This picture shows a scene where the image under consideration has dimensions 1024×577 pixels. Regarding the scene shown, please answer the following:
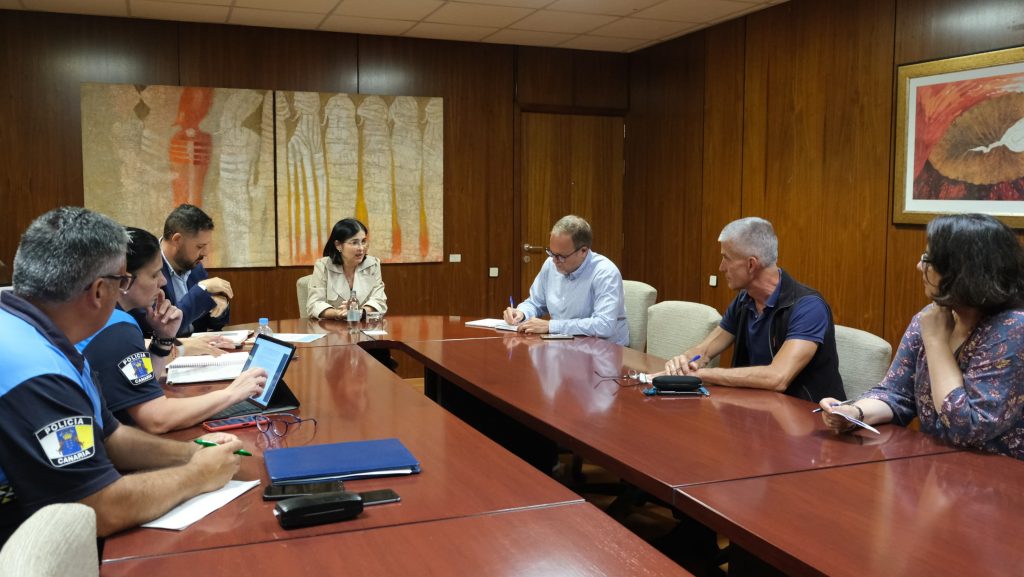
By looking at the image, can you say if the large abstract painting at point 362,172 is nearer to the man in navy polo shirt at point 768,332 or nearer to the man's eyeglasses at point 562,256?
the man's eyeglasses at point 562,256

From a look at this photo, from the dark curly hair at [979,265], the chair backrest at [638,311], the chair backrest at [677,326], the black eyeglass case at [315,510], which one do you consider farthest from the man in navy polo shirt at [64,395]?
the chair backrest at [638,311]

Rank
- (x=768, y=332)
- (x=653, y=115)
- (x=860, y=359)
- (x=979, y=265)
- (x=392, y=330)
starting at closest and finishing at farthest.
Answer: (x=979, y=265), (x=860, y=359), (x=768, y=332), (x=392, y=330), (x=653, y=115)

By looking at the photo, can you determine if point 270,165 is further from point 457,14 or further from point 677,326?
point 677,326

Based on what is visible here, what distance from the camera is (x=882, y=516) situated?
163 cm

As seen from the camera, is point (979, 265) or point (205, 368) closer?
point (979, 265)

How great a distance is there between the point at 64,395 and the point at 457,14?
16.0ft

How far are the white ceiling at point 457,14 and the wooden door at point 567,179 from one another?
2.72 ft

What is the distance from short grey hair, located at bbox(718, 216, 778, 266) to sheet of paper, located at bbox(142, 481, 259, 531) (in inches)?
76.0

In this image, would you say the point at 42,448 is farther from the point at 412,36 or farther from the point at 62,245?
the point at 412,36

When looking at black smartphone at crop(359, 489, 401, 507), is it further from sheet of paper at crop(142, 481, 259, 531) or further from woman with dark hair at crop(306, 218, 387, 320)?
woman with dark hair at crop(306, 218, 387, 320)

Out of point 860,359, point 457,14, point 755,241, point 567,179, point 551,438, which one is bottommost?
point 551,438

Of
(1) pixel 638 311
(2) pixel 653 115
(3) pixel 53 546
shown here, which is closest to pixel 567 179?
(2) pixel 653 115

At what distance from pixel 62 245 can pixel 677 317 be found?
2804 mm

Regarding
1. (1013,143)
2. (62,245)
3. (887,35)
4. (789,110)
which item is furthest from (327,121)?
(62,245)
